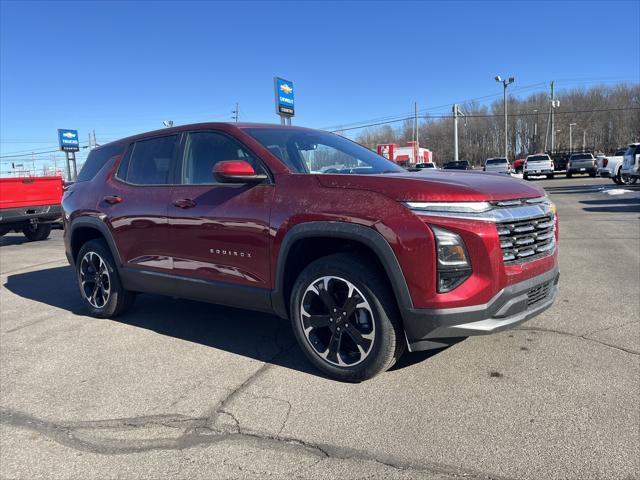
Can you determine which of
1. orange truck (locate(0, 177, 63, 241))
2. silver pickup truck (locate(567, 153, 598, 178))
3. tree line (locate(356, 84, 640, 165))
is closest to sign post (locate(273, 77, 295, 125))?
orange truck (locate(0, 177, 63, 241))

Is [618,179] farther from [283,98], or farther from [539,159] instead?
[283,98]

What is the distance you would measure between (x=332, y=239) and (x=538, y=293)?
1418 mm

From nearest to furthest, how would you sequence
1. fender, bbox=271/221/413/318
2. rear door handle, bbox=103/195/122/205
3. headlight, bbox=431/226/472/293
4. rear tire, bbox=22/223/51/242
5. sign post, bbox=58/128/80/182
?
1. headlight, bbox=431/226/472/293
2. fender, bbox=271/221/413/318
3. rear door handle, bbox=103/195/122/205
4. rear tire, bbox=22/223/51/242
5. sign post, bbox=58/128/80/182

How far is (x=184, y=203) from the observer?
4.03 m

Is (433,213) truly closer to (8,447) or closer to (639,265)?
(8,447)

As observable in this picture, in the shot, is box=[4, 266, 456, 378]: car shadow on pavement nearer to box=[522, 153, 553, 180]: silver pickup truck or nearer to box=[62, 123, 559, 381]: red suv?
box=[62, 123, 559, 381]: red suv

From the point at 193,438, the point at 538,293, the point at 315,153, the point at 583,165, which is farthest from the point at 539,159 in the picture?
the point at 193,438

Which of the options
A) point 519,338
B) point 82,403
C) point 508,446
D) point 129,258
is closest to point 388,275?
point 508,446

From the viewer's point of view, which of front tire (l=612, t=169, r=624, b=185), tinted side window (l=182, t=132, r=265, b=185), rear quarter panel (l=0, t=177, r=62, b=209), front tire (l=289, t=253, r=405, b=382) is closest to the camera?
front tire (l=289, t=253, r=405, b=382)

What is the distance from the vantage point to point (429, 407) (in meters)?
2.96

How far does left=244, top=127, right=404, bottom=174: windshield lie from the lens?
3.80 metres

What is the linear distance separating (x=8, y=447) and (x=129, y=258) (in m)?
2.13

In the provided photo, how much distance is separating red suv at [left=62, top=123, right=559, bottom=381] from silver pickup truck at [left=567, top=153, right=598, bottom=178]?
34683 millimetres

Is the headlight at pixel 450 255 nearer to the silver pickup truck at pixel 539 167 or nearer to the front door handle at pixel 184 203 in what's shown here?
the front door handle at pixel 184 203
